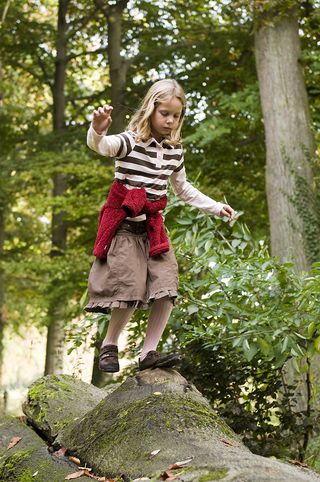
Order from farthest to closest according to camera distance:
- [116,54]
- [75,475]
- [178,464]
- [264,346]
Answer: [116,54] < [264,346] < [75,475] < [178,464]

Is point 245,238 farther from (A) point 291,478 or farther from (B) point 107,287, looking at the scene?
(A) point 291,478

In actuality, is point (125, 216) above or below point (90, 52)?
below

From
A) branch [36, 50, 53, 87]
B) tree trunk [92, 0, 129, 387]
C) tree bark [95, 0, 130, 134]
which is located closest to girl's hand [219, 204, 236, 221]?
tree trunk [92, 0, 129, 387]

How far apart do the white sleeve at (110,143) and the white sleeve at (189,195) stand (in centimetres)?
49

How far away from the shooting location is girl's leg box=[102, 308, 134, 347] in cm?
457

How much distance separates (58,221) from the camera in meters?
16.2

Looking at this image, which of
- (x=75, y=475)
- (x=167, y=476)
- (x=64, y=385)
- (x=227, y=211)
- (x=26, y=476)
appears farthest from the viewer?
(x=64, y=385)

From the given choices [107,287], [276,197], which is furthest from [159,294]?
[276,197]

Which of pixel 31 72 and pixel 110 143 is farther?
pixel 31 72

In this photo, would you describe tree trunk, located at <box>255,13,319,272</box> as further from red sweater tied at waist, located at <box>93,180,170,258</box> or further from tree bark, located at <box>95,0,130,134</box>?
red sweater tied at waist, located at <box>93,180,170,258</box>

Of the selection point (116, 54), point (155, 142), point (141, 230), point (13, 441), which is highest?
point (116, 54)

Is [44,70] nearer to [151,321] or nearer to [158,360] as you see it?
[151,321]

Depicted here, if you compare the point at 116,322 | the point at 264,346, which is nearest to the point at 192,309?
the point at 264,346

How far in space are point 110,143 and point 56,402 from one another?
69.1 inches
